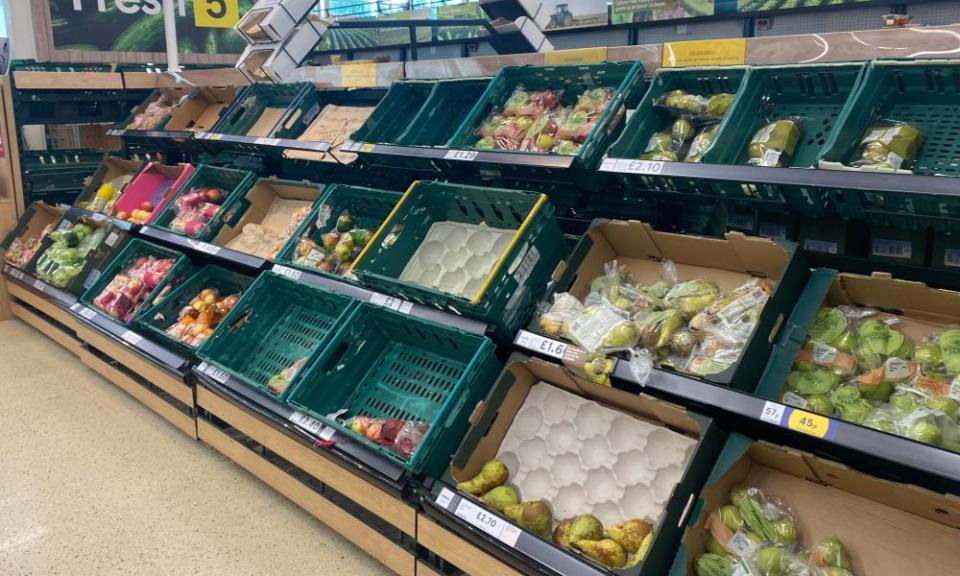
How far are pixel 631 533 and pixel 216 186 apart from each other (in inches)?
127

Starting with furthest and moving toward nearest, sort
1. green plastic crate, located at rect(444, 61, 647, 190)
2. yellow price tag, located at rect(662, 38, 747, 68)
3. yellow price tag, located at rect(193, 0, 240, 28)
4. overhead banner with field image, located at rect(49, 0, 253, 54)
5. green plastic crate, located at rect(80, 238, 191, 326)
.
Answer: yellow price tag, located at rect(193, 0, 240, 28) < overhead banner with field image, located at rect(49, 0, 253, 54) < green plastic crate, located at rect(80, 238, 191, 326) < green plastic crate, located at rect(444, 61, 647, 190) < yellow price tag, located at rect(662, 38, 747, 68)

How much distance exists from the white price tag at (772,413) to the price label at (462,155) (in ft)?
4.08

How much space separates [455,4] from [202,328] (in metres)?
7.69

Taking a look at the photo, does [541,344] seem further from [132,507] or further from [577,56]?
[132,507]

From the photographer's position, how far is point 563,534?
1.71m

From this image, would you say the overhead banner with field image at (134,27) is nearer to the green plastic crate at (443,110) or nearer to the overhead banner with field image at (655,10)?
the overhead banner with field image at (655,10)

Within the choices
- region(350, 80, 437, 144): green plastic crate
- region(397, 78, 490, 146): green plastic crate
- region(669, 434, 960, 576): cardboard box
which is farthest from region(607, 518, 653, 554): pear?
region(350, 80, 437, 144): green plastic crate

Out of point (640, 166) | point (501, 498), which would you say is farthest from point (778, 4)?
point (501, 498)

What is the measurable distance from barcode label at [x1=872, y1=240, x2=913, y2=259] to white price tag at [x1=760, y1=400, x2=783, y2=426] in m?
0.65

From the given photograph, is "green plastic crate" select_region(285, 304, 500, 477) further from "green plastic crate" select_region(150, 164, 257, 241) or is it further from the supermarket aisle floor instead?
"green plastic crate" select_region(150, 164, 257, 241)

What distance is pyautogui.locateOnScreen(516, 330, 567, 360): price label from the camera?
1840 mm

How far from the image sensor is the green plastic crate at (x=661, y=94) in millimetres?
1999

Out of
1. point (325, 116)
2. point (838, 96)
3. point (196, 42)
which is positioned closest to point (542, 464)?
point (838, 96)

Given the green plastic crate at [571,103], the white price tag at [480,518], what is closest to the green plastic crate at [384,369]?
the white price tag at [480,518]
